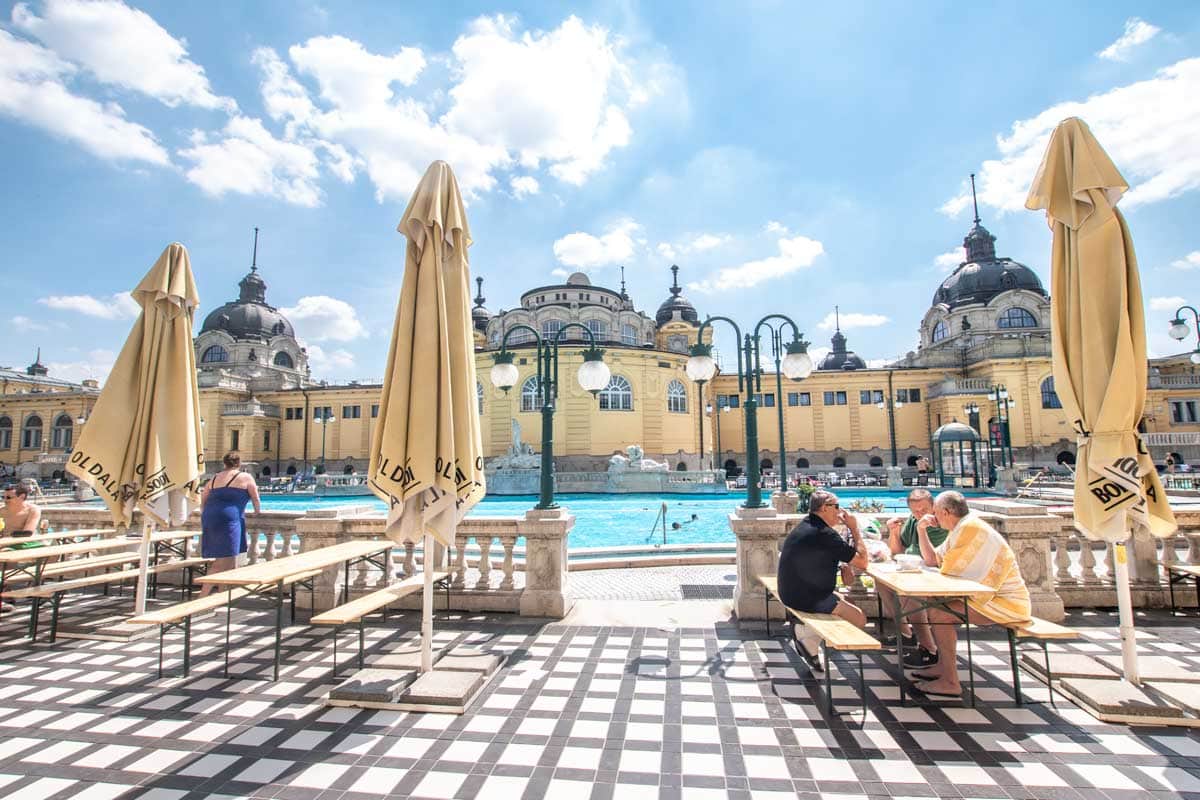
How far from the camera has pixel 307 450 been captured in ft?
142

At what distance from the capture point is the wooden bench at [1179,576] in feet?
18.3

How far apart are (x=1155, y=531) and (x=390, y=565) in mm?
7163

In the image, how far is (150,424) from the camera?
18.5ft

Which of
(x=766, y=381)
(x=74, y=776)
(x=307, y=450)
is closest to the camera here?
(x=74, y=776)

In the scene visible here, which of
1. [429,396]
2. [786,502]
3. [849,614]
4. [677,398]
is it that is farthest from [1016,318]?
[429,396]

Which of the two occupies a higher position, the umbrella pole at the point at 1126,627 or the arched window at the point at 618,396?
the arched window at the point at 618,396

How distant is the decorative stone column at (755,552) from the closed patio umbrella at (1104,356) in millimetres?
2552

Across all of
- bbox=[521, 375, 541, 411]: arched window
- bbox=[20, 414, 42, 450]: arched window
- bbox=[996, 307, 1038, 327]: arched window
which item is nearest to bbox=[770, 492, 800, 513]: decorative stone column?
bbox=[521, 375, 541, 411]: arched window

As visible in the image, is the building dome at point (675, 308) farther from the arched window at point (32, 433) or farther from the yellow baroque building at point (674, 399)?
the arched window at point (32, 433)

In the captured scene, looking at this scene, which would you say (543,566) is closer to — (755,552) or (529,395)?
(755,552)

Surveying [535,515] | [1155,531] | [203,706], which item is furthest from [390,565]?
[1155,531]

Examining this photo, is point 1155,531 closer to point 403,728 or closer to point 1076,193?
point 1076,193

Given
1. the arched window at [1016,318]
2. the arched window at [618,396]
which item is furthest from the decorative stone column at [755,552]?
the arched window at [1016,318]

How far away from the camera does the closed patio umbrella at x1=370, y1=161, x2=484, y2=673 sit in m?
4.26
